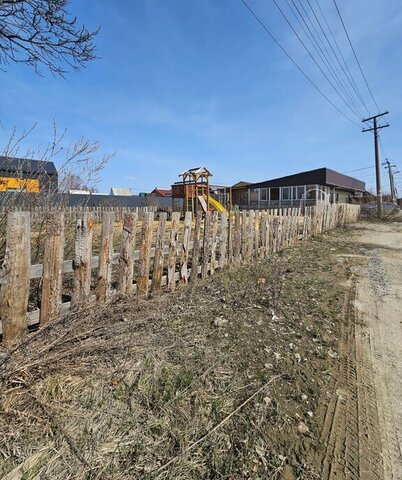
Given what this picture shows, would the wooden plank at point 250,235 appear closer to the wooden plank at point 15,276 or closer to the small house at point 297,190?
the wooden plank at point 15,276

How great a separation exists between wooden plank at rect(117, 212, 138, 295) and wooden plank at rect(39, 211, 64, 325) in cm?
82

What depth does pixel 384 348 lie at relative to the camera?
3131 millimetres

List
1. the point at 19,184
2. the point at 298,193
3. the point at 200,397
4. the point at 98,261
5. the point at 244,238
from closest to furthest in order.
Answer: the point at 200,397 → the point at 19,184 → the point at 98,261 → the point at 244,238 → the point at 298,193

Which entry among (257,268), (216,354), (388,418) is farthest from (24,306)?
(257,268)

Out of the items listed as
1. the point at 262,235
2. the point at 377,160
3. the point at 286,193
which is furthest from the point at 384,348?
the point at 286,193

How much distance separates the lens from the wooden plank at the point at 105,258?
3.30 m

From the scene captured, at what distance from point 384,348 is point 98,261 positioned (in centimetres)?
318

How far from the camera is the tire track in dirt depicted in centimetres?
175

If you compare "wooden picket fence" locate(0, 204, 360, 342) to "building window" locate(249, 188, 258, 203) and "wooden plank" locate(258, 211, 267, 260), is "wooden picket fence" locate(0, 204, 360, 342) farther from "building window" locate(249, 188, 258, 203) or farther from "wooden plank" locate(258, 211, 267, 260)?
"building window" locate(249, 188, 258, 203)

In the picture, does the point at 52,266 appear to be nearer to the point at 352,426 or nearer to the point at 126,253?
the point at 126,253

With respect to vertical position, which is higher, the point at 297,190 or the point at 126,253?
the point at 297,190

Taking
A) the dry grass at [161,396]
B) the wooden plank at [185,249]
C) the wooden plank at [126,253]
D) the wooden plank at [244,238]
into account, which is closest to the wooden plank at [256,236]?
the wooden plank at [244,238]

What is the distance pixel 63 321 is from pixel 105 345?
0.50 meters

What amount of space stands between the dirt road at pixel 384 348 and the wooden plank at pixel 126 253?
8.43 ft
